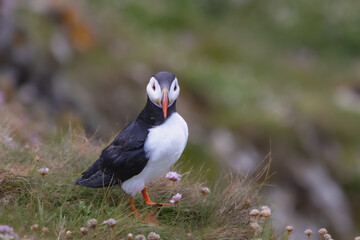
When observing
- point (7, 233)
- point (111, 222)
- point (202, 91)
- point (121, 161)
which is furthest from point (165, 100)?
point (202, 91)

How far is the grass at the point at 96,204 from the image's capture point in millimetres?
4871

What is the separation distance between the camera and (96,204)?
17.5 feet

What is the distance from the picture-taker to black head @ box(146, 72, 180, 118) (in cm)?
501

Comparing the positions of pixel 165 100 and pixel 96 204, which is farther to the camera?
pixel 96 204

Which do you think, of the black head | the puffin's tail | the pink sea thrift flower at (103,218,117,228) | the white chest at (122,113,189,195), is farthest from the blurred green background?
the pink sea thrift flower at (103,218,117,228)

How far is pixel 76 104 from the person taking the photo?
12.1 meters

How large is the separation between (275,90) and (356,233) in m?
4.89

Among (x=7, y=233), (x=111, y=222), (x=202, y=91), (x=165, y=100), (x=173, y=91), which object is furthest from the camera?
(x=202, y=91)

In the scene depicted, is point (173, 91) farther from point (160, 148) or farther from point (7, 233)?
point (7, 233)

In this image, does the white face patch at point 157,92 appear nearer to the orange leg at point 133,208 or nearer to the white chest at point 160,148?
the white chest at point 160,148

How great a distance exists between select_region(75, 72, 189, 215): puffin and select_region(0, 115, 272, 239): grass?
166mm

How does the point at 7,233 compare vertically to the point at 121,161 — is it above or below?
below

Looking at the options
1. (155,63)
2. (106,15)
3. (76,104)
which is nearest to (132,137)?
(76,104)

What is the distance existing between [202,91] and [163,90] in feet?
31.2
